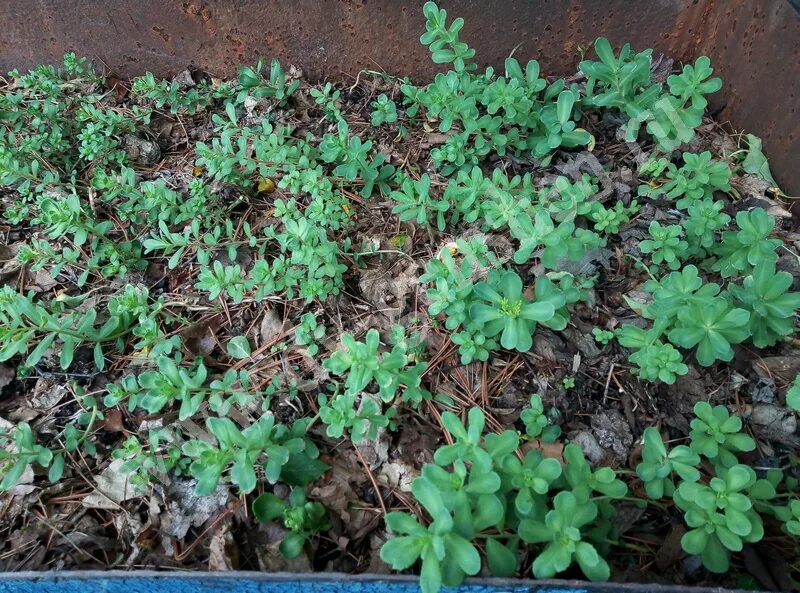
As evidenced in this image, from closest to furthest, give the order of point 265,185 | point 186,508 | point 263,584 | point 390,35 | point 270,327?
point 263,584, point 186,508, point 270,327, point 265,185, point 390,35

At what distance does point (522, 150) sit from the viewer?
8.45 ft

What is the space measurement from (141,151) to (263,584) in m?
2.22

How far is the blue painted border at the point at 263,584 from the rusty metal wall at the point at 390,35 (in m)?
1.88

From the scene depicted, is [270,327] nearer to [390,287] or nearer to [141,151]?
[390,287]

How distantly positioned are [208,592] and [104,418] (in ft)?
2.60

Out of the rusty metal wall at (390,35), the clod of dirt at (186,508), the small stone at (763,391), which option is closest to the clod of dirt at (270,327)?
the clod of dirt at (186,508)

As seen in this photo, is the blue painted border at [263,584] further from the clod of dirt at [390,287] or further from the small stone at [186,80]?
the small stone at [186,80]

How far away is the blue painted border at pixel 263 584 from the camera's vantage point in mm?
1356

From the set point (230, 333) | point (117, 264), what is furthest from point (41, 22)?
point (230, 333)

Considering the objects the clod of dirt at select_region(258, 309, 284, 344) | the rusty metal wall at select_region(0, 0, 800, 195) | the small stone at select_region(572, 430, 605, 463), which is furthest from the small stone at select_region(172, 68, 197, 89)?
the small stone at select_region(572, 430, 605, 463)

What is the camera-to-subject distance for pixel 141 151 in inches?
110

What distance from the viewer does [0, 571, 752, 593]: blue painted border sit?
1356 millimetres

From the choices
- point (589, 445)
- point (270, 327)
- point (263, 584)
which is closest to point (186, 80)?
point (270, 327)

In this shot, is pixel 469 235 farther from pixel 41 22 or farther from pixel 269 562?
pixel 41 22
